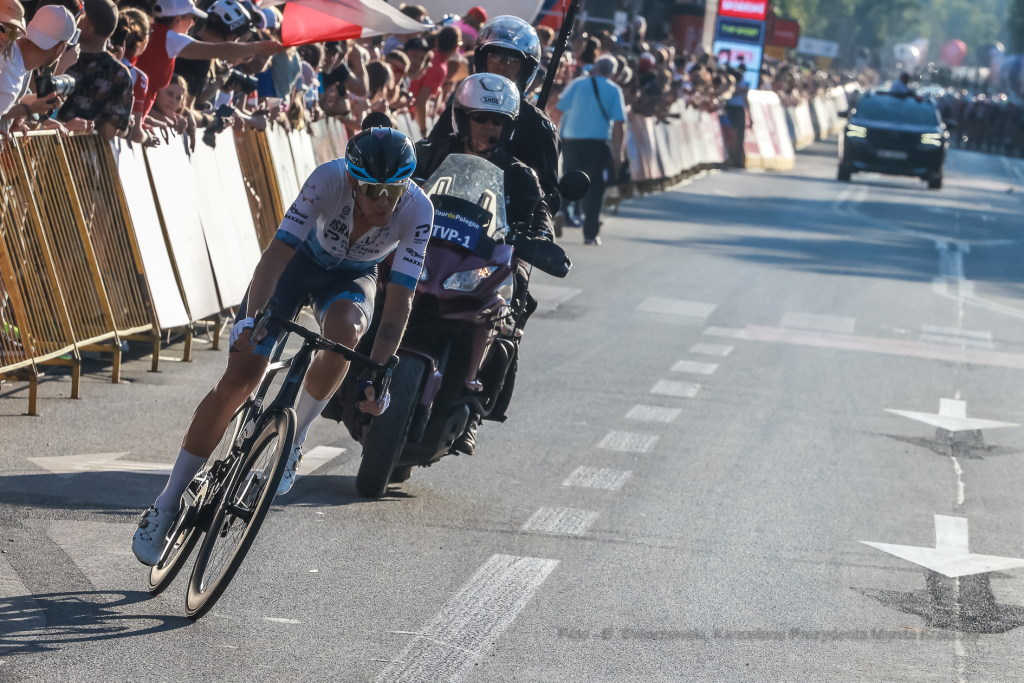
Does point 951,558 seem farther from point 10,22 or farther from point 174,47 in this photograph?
point 174,47

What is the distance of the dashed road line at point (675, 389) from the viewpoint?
10.3 meters

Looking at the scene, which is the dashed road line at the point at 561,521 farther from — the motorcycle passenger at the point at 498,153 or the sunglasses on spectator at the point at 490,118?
the sunglasses on spectator at the point at 490,118

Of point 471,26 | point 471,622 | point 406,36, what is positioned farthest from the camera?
point 471,26

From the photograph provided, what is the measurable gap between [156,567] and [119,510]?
1.10m

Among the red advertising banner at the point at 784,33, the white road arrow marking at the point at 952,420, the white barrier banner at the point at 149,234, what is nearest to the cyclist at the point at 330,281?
the white barrier banner at the point at 149,234

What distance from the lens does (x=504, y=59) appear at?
28.3 feet

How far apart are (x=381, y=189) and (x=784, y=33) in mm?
75117

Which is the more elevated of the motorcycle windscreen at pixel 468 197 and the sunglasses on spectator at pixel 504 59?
the sunglasses on spectator at pixel 504 59

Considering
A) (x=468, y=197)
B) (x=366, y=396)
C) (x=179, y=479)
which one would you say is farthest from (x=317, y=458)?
(x=366, y=396)

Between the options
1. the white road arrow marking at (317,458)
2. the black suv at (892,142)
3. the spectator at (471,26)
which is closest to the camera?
the white road arrow marking at (317,458)

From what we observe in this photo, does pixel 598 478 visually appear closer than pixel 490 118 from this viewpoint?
No

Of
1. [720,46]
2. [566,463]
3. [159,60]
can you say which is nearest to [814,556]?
[566,463]

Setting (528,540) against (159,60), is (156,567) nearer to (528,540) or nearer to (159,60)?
(528,540)

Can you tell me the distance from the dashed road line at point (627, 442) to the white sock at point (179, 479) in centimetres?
350
